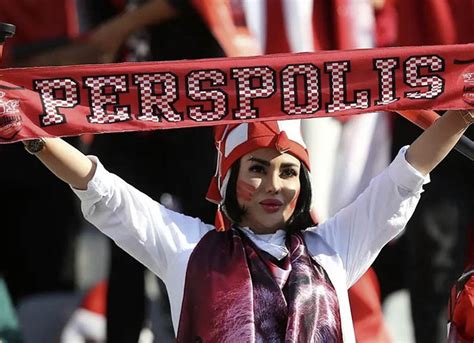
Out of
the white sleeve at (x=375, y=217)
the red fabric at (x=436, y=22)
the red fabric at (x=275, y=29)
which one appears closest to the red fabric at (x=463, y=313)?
the white sleeve at (x=375, y=217)

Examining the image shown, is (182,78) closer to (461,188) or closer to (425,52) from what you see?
(425,52)

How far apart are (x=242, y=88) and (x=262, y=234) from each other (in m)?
0.36

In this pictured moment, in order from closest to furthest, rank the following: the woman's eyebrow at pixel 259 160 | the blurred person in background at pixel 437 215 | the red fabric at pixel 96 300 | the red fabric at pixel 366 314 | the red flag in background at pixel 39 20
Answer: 1. the woman's eyebrow at pixel 259 160
2. the blurred person in background at pixel 437 215
3. the red fabric at pixel 366 314
4. the red fabric at pixel 96 300
5. the red flag in background at pixel 39 20

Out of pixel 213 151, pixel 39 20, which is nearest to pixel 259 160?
pixel 213 151

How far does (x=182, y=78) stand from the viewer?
13.7 feet

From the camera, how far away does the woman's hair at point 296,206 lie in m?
4.30

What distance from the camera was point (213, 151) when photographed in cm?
568

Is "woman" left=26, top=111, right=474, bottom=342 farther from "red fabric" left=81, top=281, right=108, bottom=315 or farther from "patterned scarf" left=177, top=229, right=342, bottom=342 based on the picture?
"red fabric" left=81, top=281, right=108, bottom=315

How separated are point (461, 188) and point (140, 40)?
1.19 metres

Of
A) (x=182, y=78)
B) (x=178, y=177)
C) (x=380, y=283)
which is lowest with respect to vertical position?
(x=380, y=283)

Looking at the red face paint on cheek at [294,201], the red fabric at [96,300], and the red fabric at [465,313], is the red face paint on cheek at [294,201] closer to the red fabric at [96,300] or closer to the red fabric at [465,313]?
the red fabric at [465,313]

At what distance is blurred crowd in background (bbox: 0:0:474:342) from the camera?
5.62m

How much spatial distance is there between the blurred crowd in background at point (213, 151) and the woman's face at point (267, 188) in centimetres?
127

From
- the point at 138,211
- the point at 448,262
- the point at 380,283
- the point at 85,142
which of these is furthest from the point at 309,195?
the point at 85,142
